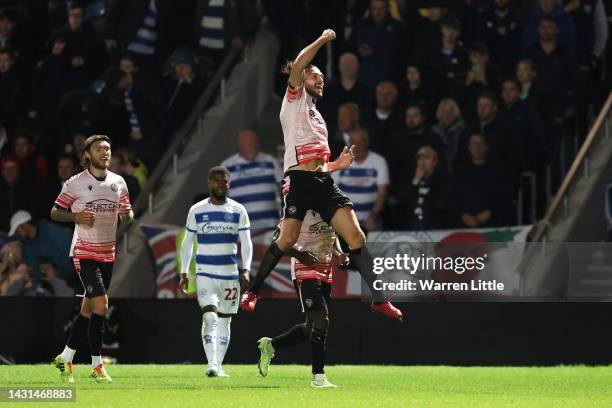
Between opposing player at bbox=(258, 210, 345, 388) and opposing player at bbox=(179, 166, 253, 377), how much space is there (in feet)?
6.11

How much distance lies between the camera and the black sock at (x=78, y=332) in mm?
15852

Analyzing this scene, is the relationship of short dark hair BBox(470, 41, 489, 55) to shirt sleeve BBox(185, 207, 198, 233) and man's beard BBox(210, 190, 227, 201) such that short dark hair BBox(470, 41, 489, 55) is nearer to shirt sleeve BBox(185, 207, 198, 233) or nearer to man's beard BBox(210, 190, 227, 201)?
man's beard BBox(210, 190, 227, 201)

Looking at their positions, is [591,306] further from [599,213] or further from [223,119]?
[223,119]

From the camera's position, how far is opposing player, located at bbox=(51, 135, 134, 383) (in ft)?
51.8

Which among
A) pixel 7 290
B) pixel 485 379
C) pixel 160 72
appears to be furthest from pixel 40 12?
pixel 485 379

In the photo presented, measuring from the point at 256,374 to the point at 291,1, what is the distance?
766 cm

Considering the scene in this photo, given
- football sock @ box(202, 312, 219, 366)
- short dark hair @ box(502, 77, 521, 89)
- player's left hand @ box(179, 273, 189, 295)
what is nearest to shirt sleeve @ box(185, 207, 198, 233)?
player's left hand @ box(179, 273, 189, 295)

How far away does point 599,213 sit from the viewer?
21.0 metres

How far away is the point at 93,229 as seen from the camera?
15898 mm

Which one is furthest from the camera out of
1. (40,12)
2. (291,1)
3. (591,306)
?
(40,12)

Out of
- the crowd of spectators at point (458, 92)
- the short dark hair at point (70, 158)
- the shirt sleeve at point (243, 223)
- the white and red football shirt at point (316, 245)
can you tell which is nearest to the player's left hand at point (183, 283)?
the shirt sleeve at point (243, 223)

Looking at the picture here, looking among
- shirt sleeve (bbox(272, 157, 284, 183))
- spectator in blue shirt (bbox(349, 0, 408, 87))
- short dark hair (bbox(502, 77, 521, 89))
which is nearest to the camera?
short dark hair (bbox(502, 77, 521, 89))

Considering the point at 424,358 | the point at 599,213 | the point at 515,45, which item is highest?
the point at 515,45

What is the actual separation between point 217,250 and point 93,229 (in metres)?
1.90
